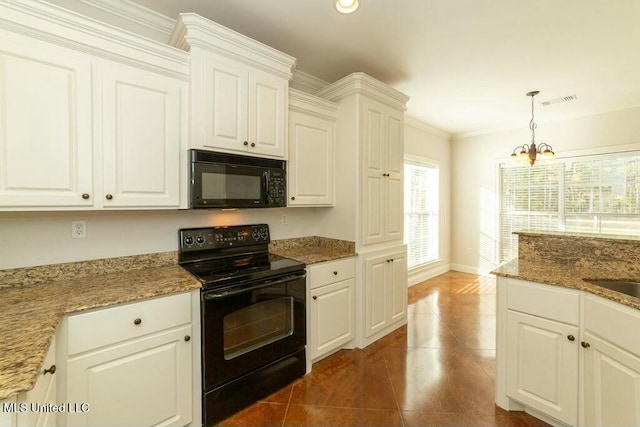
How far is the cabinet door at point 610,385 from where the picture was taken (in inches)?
50.4

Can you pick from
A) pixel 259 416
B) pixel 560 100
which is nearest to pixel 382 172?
pixel 259 416

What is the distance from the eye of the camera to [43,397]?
1.02 metres

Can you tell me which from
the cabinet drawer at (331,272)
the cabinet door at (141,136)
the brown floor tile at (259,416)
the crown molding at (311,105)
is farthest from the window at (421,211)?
the cabinet door at (141,136)

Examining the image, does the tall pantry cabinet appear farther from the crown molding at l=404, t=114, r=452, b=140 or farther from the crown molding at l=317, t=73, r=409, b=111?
the crown molding at l=404, t=114, r=452, b=140

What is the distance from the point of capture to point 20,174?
1366mm

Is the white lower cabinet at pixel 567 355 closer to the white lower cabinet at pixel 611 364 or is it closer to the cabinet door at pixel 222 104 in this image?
the white lower cabinet at pixel 611 364

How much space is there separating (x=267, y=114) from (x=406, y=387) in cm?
228

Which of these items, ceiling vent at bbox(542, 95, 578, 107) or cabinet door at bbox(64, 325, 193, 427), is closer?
cabinet door at bbox(64, 325, 193, 427)

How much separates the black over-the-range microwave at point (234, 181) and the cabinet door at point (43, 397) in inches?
39.6

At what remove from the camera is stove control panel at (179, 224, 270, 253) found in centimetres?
212

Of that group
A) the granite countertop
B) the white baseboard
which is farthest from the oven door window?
the white baseboard

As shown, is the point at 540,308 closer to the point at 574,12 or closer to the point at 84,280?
the point at 574,12

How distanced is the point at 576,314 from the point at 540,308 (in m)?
0.15

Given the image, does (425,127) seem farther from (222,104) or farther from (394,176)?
(222,104)
